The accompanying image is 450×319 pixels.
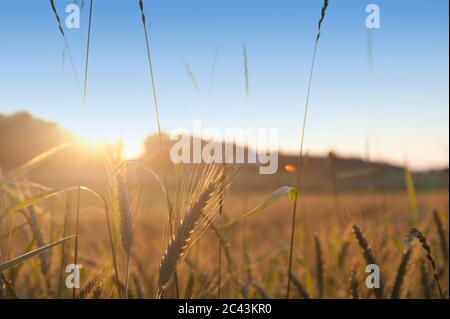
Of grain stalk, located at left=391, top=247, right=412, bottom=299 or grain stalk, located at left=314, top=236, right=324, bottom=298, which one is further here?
grain stalk, located at left=314, top=236, right=324, bottom=298

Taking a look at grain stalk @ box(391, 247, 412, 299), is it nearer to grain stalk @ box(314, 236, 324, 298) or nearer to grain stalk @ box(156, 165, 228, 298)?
grain stalk @ box(314, 236, 324, 298)

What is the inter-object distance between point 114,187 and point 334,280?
5.14 ft

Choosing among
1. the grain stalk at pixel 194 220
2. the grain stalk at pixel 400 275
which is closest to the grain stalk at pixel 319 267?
the grain stalk at pixel 400 275

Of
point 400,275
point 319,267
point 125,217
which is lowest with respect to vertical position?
point 319,267

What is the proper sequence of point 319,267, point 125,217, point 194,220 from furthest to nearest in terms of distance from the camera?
point 319,267 → point 125,217 → point 194,220

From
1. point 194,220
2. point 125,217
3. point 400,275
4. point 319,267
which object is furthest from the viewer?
point 319,267

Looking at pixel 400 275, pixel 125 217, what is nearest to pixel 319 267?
pixel 400 275

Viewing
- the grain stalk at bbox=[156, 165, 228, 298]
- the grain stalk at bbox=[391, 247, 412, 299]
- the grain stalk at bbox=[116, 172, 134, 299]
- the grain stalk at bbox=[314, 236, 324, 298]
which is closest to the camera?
the grain stalk at bbox=[156, 165, 228, 298]

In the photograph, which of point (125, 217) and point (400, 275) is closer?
point (125, 217)

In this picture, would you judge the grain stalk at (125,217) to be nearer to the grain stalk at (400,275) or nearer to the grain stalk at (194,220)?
the grain stalk at (194,220)

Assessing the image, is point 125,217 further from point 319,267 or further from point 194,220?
point 319,267

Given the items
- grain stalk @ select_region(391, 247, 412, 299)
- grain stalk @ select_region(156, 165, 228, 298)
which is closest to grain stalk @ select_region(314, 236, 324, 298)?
grain stalk @ select_region(391, 247, 412, 299)
